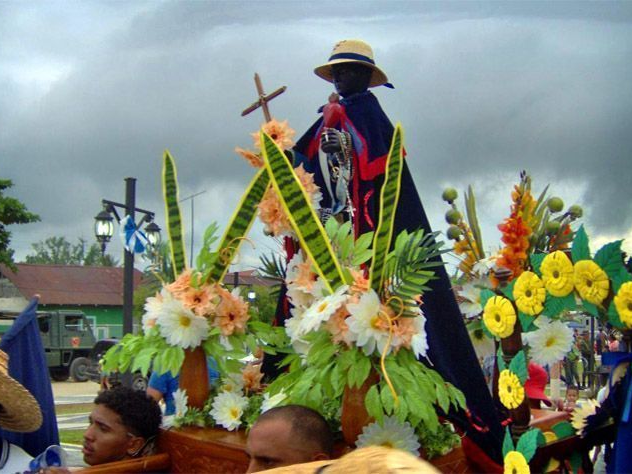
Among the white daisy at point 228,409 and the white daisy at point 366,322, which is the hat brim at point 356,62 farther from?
the white daisy at point 228,409

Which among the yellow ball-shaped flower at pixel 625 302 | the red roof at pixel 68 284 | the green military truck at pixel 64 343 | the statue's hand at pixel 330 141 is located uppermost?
the red roof at pixel 68 284

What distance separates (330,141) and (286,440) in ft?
4.75

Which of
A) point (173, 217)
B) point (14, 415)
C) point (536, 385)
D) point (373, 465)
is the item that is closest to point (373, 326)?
point (173, 217)

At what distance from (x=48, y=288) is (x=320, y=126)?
3998 cm

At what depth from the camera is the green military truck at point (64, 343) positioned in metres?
24.3

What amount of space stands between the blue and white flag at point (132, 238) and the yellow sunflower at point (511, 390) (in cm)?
176

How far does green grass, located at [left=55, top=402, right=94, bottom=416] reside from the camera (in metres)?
15.3

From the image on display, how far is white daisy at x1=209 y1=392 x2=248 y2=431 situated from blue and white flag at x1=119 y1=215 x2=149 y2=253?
89 cm

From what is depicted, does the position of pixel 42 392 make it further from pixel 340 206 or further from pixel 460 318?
pixel 460 318

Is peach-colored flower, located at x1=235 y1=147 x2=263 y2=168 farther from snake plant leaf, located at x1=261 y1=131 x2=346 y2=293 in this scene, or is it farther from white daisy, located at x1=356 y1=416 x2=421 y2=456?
white daisy, located at x1=356 y1=416 x2=421 y2=456

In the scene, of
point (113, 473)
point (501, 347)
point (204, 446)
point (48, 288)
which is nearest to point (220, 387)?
point (204, 446)

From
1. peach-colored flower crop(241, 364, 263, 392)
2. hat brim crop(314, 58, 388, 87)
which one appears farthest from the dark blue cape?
peach-colored flower crop(241, 364, 263, 392)

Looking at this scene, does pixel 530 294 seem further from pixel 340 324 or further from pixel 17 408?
pixel 17 408

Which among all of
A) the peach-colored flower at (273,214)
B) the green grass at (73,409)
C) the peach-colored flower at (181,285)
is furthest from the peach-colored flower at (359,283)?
the green grass at (73,409)
